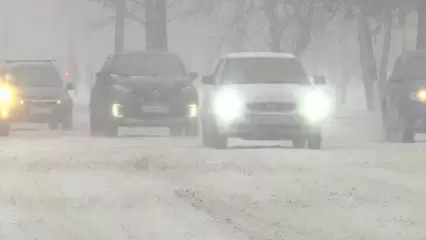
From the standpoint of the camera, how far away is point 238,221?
898 cm

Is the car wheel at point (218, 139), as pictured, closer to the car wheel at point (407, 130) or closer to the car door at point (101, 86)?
the car wheel at point (407, 130)

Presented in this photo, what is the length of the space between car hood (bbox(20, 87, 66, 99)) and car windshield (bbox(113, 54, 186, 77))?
13.3ft

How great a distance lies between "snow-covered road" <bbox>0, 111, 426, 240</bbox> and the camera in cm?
865

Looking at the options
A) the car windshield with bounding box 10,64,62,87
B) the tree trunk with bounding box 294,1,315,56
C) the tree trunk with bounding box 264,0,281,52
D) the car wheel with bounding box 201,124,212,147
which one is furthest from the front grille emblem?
the tree trunk with bounding box 264,0,281,52

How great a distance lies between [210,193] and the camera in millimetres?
10688

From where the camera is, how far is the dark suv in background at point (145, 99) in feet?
65.3

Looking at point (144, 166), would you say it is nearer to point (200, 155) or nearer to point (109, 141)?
point (200, 155)

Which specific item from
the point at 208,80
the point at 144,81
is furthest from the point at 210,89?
the point at 144,81

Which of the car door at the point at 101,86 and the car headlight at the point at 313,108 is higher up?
the car door at the point at 101,86

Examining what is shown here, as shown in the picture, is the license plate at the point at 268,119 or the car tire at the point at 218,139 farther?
the car tire at the point at 218,139

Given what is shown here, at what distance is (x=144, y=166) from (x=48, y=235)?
195 inches

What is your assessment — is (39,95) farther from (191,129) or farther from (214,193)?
(214,193)

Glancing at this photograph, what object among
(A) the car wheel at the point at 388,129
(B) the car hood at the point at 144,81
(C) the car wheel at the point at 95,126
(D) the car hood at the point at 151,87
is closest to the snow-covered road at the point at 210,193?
(D) the car hood at the point at 151,87

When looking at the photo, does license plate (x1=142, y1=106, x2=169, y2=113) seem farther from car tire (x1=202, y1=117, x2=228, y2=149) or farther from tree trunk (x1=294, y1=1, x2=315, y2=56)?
tree trunk (x1=294, y1=1, x2=315, y2=56)
